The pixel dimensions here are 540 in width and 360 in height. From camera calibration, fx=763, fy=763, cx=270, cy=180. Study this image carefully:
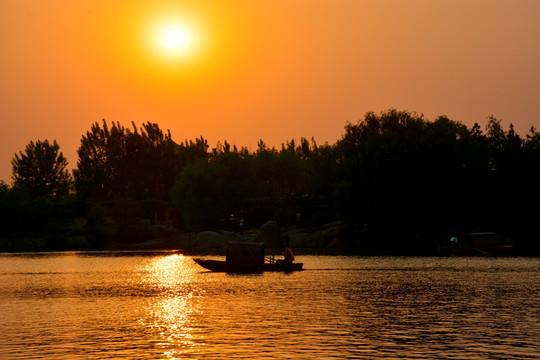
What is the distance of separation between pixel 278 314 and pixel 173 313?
644 centimetres

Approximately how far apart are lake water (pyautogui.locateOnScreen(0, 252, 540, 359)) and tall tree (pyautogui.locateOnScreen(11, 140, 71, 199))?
108 m

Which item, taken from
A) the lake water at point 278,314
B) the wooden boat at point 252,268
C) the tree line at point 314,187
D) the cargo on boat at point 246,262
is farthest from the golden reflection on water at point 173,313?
the tree line at point 314,187

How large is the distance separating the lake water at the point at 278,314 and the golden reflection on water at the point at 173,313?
0.28 feet

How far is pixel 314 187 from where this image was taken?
144250 mm

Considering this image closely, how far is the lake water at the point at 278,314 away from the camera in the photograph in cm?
3197

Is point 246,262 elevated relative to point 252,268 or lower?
elevated

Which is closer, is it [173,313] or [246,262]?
[173,313]

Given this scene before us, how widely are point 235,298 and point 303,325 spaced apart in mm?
14448

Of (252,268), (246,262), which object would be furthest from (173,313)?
(246,262)

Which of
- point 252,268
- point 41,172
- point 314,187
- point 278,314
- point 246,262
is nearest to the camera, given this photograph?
point 278,314

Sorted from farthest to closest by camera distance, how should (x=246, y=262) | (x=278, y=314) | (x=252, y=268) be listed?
(x=246, y=262)
(x=252, y=268)
(x=278, y=314)

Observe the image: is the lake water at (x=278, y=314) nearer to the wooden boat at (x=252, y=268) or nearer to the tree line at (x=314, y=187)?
the wooden boat at (x=252, y=268)

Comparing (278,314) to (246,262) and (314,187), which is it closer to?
(246,262)

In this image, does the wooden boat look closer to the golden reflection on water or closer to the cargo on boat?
the cargo on boat
